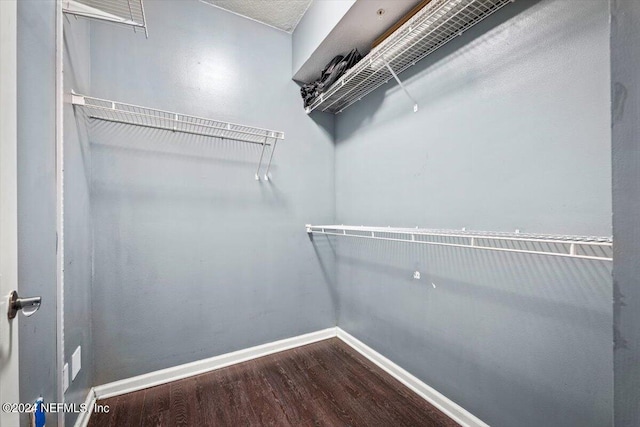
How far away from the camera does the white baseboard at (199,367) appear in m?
1.54

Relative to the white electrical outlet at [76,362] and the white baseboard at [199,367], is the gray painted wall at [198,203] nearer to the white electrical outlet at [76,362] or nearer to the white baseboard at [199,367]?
the white baseboard at [199,367]

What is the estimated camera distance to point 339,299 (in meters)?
2.32

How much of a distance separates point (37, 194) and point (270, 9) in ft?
6.25

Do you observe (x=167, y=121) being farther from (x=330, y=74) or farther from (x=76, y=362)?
(x=76, y=362)

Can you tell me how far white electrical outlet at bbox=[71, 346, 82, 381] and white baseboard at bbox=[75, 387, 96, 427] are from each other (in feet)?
0.77

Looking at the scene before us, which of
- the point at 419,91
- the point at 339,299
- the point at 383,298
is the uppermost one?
the point at 419,91

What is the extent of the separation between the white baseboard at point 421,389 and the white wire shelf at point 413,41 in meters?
1.72

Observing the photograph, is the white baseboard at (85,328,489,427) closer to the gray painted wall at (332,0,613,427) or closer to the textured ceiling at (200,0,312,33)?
the gray painted wall at (332,0,613,427)

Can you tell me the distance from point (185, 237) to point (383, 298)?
148 cm

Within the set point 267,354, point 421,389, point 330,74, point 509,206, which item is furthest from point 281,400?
point 330,74

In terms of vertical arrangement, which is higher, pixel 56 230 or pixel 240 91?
pixel 240 91

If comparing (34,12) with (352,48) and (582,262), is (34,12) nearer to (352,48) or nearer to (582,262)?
(352,48)

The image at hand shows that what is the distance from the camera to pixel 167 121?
5.54ft

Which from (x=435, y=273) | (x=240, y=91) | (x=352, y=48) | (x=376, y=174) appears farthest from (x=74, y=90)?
(x=435, y=273)
